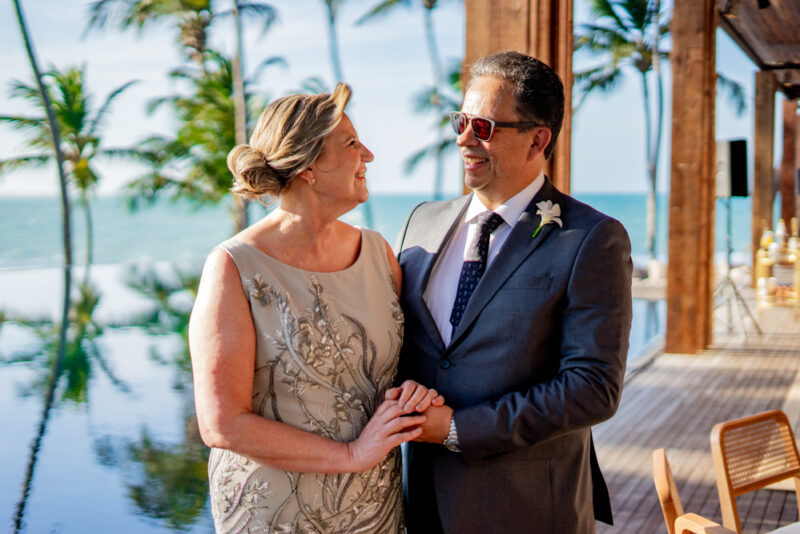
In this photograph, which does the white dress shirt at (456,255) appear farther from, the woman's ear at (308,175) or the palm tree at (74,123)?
the palm tree at (74,123)

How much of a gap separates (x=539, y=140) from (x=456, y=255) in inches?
12.6

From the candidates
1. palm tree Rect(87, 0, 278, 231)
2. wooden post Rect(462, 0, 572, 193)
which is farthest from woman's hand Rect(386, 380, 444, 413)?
palm tree Rect(87, 0, 278, 231)

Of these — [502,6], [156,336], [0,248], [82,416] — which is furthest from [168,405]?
[0,248]

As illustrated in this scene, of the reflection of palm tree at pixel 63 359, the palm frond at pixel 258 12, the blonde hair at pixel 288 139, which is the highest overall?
the palm frond at pixel 258 12

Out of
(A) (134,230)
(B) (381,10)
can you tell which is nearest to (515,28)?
(B) (381,10)

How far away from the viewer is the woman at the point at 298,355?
1.72 metres

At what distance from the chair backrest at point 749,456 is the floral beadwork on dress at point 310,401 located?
0.96 meters

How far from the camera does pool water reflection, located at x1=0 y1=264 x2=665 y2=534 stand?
16.7 ft

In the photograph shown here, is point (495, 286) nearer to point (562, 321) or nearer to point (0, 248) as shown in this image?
point (562, 321)

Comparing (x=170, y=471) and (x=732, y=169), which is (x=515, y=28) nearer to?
(x=170, y=471)

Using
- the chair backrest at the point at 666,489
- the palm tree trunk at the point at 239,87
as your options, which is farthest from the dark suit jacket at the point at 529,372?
the palm tree trunk at the point at 239,87

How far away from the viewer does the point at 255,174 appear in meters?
1.80

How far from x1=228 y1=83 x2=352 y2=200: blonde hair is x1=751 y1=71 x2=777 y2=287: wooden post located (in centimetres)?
1386

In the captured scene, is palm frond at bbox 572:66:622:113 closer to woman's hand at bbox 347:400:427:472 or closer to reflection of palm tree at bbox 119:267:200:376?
reflection of palm tree at bbox 119:267:200:376
